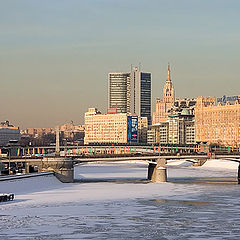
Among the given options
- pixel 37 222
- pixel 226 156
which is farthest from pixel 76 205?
pixel 226 156

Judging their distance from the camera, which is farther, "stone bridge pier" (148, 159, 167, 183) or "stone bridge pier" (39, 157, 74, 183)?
"stone bridge pier" (148, 159, 167, 183)

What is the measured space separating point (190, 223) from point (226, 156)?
96.6m

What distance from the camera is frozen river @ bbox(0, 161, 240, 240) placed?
74.2 m

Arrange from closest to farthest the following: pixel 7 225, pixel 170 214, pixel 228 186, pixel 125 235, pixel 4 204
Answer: pixel 125 235 < pixel 7 225 < pixel 170 214 < pixel 4 204 < pixel 228 186

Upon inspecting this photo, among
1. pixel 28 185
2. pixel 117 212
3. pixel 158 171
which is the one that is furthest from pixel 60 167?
pixel 117 212

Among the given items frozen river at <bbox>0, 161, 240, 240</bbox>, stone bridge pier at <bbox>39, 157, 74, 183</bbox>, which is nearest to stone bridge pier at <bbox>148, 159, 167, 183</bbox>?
stone bridge pier at <bbox>39, 157, 74, 183</bbox>

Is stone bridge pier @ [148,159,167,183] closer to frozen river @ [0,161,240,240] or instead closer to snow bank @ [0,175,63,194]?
frozen river @ [0,161,240,240]

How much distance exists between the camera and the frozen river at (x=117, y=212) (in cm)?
7419

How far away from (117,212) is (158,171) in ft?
Answer: 236

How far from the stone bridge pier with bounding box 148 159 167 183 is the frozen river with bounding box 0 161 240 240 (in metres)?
24.1

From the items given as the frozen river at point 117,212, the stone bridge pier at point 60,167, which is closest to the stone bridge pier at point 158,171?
the stone bridge pier at point 60,167

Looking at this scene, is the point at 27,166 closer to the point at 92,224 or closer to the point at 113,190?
the point at 113,190

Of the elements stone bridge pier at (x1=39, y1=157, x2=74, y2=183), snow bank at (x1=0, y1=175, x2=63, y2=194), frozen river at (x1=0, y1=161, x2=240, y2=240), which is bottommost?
frozen river at (x1=0, y1=161, x2=240, y2=240)

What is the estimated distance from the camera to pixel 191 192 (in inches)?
5032
